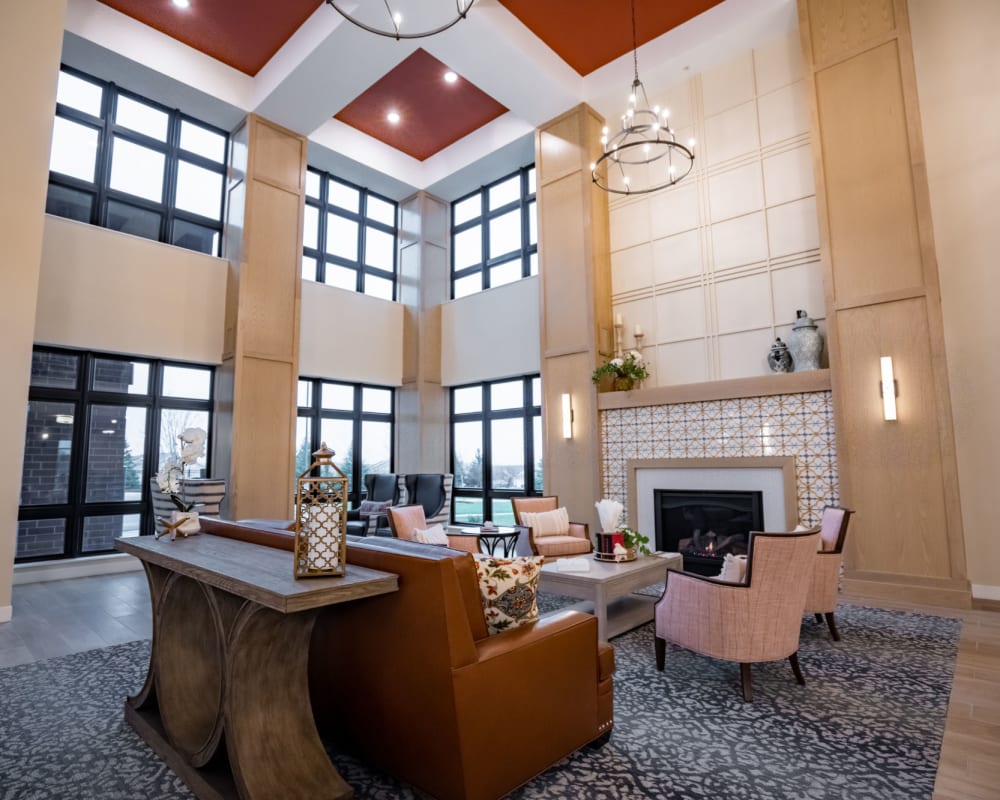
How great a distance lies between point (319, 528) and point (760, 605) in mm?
2260

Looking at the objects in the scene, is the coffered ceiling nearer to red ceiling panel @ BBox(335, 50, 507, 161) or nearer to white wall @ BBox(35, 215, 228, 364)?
red ceiling panel @ BBox(335, 50, 507, 161)

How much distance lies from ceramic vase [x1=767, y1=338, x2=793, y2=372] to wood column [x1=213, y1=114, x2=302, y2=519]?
5.73 meters

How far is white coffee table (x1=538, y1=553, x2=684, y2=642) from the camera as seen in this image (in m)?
3.78

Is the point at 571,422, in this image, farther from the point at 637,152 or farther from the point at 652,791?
the point at 652,791

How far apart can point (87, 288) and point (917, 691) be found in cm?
800

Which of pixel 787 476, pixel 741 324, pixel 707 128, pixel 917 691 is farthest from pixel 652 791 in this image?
pixel 707 128

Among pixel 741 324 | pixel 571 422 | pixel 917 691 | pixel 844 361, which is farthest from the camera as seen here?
pixel 571 422

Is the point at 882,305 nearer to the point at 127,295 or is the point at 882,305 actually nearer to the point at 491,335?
the point at 491,335

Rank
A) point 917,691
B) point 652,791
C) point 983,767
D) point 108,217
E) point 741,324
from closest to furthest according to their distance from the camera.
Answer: point 652,791 → point 983,767 → point 917,691 → point 741,324 → point 108,217

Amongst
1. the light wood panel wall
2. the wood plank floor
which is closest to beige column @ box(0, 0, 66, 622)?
the wood plank floor

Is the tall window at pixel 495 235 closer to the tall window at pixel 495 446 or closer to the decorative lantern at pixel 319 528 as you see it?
the tall window at pixel 495 446

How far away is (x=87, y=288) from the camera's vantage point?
636 centimetres

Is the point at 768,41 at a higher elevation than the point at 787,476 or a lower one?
higher

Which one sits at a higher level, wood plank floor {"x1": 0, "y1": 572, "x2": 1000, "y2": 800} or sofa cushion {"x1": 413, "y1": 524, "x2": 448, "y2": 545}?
sofa cushion {"x1": 413, "y1": 524, "x2": 448, "y2": 545}
